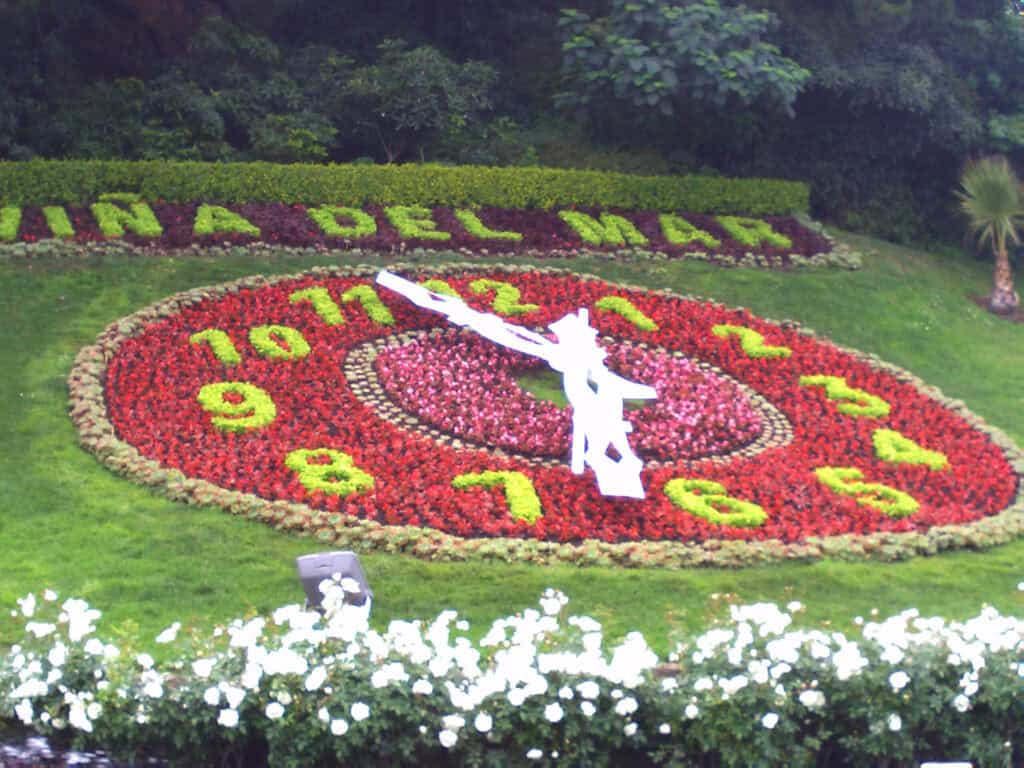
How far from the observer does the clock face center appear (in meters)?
10.9

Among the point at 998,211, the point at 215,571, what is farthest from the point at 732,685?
the point at 998,211

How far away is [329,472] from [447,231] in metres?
5.68

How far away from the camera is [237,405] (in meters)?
10.9

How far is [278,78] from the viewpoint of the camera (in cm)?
1783

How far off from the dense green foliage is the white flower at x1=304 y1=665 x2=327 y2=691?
421 inches

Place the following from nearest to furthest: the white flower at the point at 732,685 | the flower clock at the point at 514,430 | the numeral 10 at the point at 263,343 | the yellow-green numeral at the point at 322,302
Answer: the white flower at the point at 732,685
the flower clock at the point at 514,430
the numeral 10 at the point at 263,343
the yellow-green numeral at the point at 322,302

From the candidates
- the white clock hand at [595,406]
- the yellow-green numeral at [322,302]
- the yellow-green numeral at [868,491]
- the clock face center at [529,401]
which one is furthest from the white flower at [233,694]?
the yellow-green numeral at [322,302]

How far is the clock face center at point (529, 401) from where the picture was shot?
35.8 ft

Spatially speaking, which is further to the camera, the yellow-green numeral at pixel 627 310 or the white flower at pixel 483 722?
the yellow-green numeral at pixel 627 310

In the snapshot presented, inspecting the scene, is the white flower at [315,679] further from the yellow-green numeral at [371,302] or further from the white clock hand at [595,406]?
the yellow-green numeral at [371,302]

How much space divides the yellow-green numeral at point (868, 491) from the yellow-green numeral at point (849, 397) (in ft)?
4.07

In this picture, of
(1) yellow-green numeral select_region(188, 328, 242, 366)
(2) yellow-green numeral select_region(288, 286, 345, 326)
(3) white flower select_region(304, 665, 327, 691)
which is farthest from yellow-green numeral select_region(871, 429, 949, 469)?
(3) white flower select_region(304, 665, 327, 691)

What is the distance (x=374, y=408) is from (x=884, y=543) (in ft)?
12.9

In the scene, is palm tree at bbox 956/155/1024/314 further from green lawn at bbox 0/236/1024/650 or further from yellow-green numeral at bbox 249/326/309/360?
yellow-green numeral at bbox 249/326/309/360
